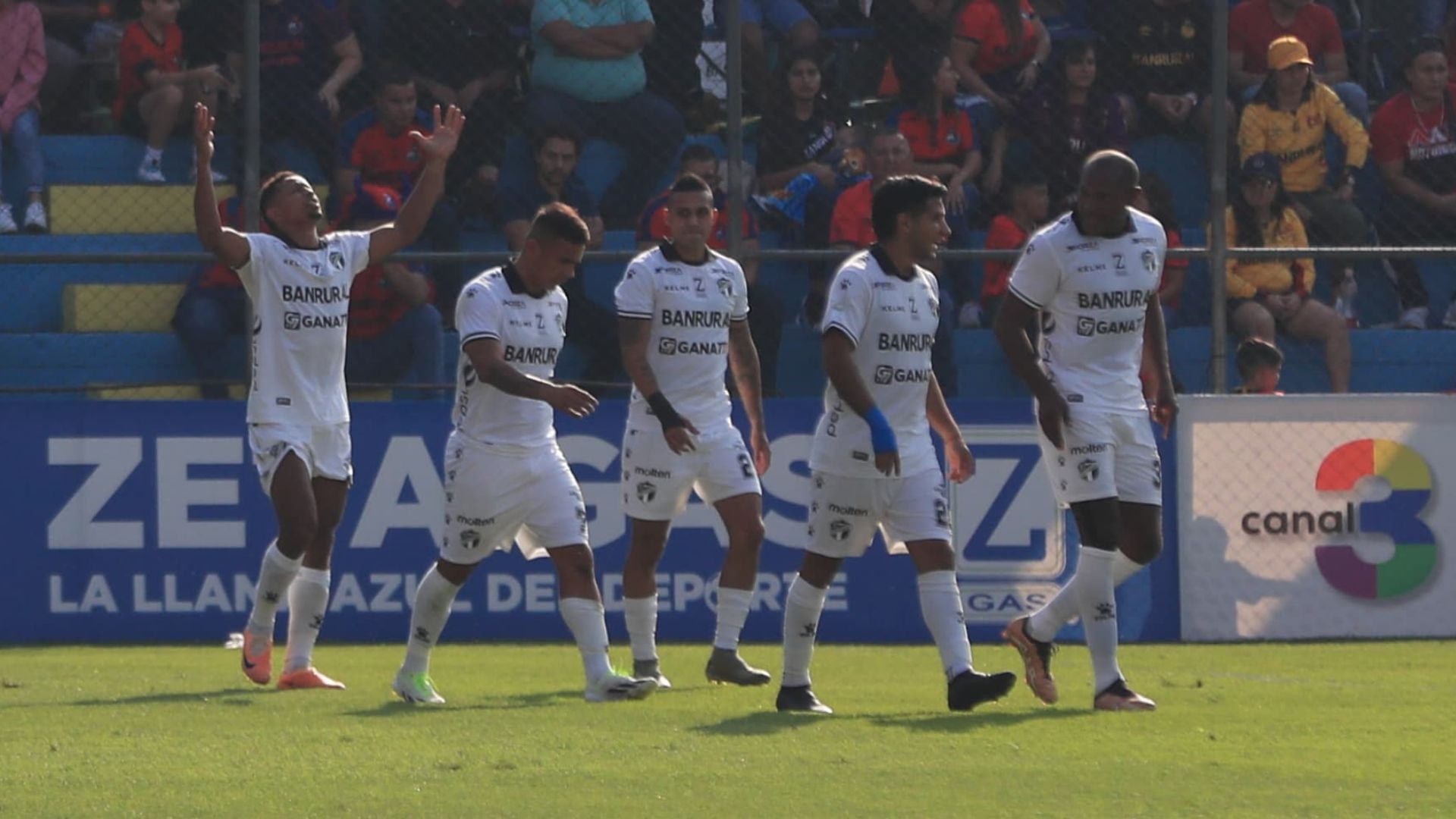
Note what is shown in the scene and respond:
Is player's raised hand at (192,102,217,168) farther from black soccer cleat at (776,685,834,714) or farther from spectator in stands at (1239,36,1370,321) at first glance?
spectator in stands at (1239,36,1370,321)

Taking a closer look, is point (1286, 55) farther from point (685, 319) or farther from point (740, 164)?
point (685, 319)

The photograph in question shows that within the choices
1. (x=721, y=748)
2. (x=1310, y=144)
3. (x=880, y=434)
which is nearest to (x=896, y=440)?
(x=880, y=434)

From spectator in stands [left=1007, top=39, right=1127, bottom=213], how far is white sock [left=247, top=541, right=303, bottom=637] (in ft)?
19.5

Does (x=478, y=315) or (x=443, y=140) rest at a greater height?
(x=443, y=140)

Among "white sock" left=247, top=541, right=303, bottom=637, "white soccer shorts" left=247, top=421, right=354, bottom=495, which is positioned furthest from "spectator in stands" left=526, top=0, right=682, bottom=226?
"white sock" left=247, top=541, right=303, bottom=637

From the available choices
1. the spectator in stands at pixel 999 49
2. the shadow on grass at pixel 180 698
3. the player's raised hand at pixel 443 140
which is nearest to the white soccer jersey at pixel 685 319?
the player's raised hand at pixel 443 140

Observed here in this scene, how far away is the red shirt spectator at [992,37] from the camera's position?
567 inches

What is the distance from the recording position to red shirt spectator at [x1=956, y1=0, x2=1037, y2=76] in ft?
47.2

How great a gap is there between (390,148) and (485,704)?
5793mm

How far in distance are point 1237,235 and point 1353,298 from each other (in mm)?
1066

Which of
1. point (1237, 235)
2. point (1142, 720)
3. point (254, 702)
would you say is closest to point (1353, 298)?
point (1237, 235)

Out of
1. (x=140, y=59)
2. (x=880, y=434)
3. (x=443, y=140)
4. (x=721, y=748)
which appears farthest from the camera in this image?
(x=140, y=59)

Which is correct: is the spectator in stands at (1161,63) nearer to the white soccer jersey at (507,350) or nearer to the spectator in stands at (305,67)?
the spectator in stands at (305,67)

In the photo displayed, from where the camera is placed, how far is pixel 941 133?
14.0 meters
